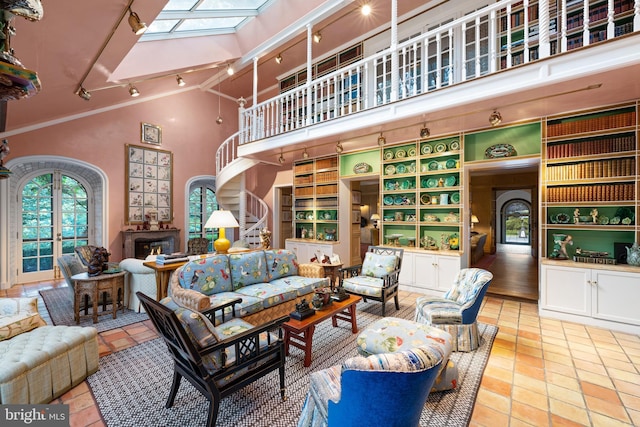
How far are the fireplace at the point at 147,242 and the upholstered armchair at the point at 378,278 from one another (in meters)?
4.70

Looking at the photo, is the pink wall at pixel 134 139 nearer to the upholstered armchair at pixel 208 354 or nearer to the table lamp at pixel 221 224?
the table lamp at pixel 221 224

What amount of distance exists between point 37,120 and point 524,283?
10181 millimetres

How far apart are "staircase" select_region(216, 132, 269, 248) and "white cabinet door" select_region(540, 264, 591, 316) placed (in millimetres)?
5767

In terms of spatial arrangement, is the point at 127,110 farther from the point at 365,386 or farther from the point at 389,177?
the point at 365,386

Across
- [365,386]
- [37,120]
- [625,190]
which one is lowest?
[365,386]

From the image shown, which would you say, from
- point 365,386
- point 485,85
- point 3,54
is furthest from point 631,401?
point 3,54

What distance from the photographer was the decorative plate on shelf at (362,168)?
6078 mm

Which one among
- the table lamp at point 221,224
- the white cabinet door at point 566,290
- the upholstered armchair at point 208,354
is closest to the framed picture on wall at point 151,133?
the table lamp at point 221,224

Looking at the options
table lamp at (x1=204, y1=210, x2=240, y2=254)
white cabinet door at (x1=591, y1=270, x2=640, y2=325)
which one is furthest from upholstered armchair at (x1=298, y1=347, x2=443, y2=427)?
white cabinet door at (x1=591, y1=270, x2=640, y2=325)

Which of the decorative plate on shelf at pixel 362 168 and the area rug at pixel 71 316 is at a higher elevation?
the decorative plate on shelf at pixel 362 168

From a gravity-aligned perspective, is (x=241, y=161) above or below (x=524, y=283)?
above

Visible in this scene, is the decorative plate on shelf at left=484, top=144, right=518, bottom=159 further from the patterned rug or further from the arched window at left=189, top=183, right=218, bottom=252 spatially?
the arched window at left=189, top=183, right=218, bottom=252

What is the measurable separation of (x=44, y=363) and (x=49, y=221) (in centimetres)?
571

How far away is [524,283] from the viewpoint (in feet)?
18.4
